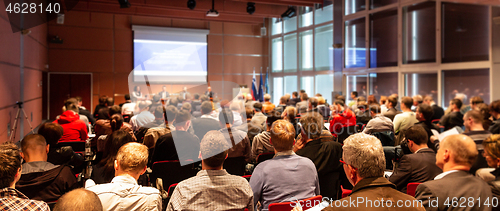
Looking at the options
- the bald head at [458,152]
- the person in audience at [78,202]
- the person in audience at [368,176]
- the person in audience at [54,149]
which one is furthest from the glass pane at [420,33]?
the person in audience at [78,202]

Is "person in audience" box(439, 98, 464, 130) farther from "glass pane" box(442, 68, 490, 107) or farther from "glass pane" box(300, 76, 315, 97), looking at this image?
"glass pane" box(300, 76, 315, 97)

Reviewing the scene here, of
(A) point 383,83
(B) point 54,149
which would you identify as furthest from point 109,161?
(A) point 383,83

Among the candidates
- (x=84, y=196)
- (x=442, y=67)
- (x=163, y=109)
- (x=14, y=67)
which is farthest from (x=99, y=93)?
(x=84, y=196)

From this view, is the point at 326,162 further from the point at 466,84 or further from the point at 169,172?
the point at 466,84

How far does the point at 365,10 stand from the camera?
1103cm

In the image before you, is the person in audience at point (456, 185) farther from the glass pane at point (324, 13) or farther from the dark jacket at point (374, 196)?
the glass pane at point (324, 13)

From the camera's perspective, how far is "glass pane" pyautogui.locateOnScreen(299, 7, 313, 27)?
13891 mm

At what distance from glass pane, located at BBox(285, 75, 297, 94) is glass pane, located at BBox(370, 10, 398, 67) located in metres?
4.55

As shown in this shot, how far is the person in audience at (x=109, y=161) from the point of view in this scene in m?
2.71

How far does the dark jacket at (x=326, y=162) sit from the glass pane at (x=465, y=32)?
7111mm

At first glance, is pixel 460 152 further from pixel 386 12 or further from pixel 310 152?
pixel 386 12

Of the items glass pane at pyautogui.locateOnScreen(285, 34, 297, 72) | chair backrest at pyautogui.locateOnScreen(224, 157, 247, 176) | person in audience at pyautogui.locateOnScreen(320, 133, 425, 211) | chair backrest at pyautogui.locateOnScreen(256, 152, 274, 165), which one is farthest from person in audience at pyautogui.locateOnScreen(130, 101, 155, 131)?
glass pane at pyautogui.locateOnScreen(285, 34, 297, 72)

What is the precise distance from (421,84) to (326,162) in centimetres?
785

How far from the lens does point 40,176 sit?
2.36 meters
